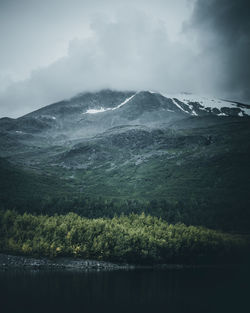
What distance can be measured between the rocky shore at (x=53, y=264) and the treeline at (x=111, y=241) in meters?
2.92

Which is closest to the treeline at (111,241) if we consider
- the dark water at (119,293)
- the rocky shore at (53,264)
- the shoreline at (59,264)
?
the shoreline at (59,264)

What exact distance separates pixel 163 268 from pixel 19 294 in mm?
81564

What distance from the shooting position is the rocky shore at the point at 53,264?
114062 millimetres

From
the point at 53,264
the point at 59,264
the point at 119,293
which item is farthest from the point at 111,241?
the point at 119,293

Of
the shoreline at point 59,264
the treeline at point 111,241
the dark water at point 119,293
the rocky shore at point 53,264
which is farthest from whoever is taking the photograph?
the treeline at point 111,241

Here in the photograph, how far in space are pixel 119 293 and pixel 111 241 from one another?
57171 millimetres

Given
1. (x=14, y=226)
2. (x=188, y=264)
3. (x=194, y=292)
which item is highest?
(x=14, y=226)

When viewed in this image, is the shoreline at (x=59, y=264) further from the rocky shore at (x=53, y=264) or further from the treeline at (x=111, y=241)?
the treeline at (x=111, y=241)

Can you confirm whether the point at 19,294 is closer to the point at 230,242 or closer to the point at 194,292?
the point at 194,292

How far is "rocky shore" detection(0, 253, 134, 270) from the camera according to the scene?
374 ft

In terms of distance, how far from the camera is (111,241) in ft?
448

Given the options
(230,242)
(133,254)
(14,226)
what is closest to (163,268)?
(133,254)

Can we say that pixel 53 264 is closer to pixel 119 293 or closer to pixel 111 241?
pixel 111 241

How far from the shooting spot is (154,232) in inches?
5979
